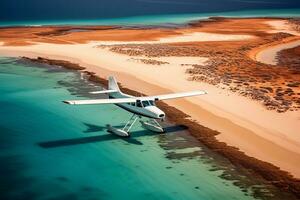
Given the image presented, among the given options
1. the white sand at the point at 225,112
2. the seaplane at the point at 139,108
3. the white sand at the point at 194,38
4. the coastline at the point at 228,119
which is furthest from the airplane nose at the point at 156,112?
the white sand at the point at 194,38

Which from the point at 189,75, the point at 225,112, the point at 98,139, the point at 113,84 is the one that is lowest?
the point at 98,139

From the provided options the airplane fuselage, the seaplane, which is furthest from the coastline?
the airplane fuselage

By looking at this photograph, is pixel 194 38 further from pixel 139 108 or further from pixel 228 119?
pixel 139 108

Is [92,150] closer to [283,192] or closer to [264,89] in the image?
[283,192]

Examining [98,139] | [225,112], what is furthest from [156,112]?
[225,112]

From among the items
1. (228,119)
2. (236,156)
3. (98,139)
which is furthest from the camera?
(228,119)

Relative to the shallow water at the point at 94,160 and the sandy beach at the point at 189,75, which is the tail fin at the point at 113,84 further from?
the sandy beach at the point at 189,75
